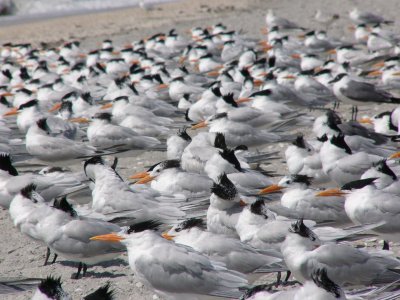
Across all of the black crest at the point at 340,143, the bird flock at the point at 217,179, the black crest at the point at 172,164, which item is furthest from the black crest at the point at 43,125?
the black crest at the point at 340,143

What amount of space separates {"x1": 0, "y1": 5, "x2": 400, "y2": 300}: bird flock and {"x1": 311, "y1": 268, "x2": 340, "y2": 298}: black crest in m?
0.01

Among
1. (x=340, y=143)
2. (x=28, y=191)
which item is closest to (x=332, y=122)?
(x=340, y=143)

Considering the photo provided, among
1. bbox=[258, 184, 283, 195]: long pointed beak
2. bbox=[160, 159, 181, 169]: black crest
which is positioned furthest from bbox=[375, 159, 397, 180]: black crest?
bbox=[160, 159, 181, 169]: black crest

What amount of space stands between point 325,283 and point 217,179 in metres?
3.14

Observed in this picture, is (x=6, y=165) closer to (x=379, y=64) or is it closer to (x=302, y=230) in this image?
(x=302, y=230)

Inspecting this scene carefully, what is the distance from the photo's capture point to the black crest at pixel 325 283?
3998mm

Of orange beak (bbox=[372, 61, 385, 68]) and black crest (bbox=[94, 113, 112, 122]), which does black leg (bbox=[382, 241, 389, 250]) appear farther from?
orange beak (bbox=[372, 61, 385, 68])

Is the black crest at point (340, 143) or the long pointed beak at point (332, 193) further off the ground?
the long pointed beak at point (332, 193)

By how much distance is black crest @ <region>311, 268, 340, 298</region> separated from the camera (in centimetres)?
400

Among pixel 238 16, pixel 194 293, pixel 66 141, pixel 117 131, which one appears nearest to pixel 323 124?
pixel 117 131

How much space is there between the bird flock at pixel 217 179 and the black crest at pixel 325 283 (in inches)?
0.5

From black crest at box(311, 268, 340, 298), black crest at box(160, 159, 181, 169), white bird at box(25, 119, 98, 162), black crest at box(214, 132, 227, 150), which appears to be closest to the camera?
black crest at box(311, 268, 340, 298)

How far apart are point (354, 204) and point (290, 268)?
116 centimetres

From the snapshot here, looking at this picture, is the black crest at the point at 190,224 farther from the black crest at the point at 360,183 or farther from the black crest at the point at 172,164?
the black crest at the point at 172,164
